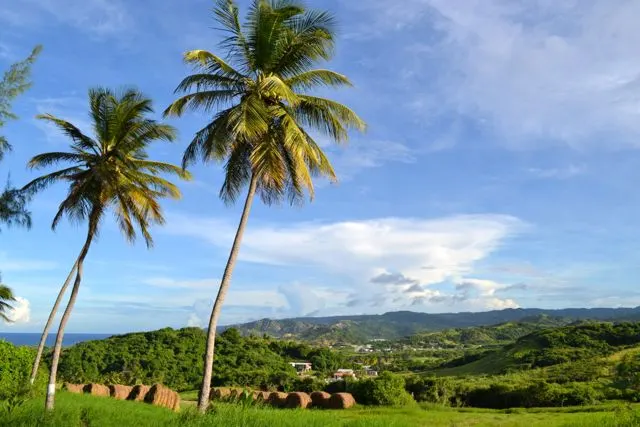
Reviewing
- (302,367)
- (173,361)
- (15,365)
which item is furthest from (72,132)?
(302,367)

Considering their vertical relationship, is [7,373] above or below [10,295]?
below

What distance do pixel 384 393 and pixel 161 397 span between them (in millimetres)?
11555

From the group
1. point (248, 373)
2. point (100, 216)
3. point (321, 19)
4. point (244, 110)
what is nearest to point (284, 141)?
point (244, 110)

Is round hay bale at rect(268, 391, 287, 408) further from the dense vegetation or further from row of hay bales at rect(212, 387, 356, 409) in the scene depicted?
the dense vegetation

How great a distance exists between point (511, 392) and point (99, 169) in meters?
27.1

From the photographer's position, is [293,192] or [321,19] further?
[293,192]

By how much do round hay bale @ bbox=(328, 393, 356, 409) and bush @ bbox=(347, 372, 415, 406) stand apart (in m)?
1.58

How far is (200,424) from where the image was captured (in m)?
10.4

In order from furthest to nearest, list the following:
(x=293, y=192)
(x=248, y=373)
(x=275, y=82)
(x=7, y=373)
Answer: (x=248, y=373) → (x=7, y=373) → (x=293, y=192) → (x=275, y=82)

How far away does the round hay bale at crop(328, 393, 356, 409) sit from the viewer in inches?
1074

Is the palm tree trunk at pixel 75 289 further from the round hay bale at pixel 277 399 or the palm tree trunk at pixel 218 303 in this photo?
the round hay bale at pixel 277 399

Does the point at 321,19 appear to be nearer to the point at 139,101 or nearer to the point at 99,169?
the point at 139,101

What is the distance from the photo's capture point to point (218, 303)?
14375 mm

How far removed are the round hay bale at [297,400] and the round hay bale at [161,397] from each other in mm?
5558
